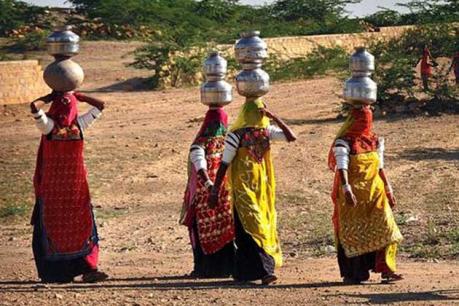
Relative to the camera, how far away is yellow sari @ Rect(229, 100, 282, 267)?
9391mm

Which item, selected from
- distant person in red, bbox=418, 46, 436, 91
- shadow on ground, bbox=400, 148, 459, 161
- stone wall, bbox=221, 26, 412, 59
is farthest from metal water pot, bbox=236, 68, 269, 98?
stone wall, bbox=221, 26, 412, 59

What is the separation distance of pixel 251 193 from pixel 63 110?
61.1 inches

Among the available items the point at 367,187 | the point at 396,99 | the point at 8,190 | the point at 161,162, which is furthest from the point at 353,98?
the point at 396,99

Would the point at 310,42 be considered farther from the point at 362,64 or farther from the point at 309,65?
the point at 362,64

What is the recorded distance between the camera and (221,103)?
9.76 metres

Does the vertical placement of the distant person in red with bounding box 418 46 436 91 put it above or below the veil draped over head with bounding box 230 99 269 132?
below

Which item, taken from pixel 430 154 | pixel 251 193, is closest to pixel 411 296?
pixel 251 193

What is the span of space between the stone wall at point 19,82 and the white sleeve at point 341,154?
16.0 m

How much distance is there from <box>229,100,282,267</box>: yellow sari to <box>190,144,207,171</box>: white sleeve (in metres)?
0.23

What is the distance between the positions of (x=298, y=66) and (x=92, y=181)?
16006 mm

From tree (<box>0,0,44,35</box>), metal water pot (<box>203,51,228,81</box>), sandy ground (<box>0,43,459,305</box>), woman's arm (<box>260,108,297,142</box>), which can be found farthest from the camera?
tree (<box>0,0,44,35</box>)

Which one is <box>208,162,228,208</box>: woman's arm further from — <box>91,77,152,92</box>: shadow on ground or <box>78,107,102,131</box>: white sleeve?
<box>91,77,152,92</box>: shadow on ground

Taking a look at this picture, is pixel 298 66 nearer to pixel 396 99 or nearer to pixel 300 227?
pixel 396 99

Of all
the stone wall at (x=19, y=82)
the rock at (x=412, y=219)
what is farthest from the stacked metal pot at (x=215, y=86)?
the stone wall at (x=19, y=82)
